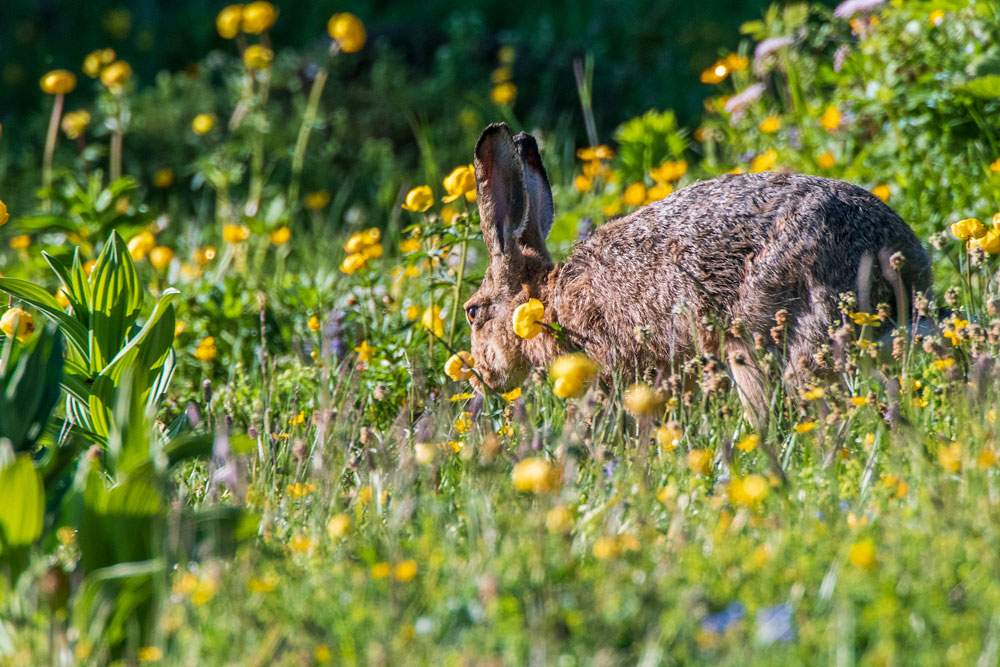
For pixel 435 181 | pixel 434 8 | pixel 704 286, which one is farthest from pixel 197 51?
pixel 704 286

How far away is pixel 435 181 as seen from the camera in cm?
664

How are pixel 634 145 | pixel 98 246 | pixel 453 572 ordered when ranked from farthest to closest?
pixel 634 145, pixel 98 246, pixel 453 572

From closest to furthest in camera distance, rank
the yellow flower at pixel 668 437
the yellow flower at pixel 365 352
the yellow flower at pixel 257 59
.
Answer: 1. the yellow flower at pixel 668 437
2. the yellow flower at pixel 365 352
3. the yellow flower at pixel 257 59

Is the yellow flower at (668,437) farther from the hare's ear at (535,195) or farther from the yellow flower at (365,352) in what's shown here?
the hare's ear at (535,195)

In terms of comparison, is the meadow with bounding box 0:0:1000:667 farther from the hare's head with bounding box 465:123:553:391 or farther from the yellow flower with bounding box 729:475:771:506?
the hare's head with bounding box 465:123:553:391

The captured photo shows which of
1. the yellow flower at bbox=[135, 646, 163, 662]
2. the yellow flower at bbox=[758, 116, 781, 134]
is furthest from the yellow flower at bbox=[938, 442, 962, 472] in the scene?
the yellow flower at bbox=[758, 116, 781, 134]

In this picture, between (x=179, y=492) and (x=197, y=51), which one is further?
(x=197, y=51)

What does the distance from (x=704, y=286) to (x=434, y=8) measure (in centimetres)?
824

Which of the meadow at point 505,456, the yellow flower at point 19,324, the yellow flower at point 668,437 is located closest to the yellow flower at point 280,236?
the meadow at point 505,456

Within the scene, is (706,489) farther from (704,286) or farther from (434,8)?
(434,8)

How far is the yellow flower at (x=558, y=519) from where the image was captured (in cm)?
222

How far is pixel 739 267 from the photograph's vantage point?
3.66 meters

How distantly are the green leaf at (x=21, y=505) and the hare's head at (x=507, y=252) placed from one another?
7.05 feet

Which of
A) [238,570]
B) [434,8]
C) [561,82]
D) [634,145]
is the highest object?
[434,8]
